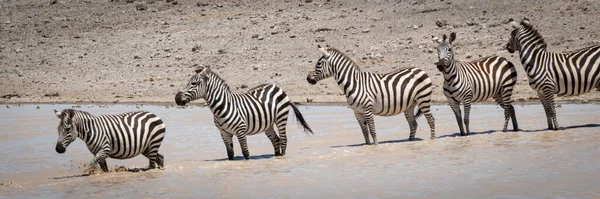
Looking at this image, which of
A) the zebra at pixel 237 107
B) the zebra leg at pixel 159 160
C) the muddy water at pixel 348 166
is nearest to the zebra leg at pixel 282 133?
the zebra at pixel 237 107

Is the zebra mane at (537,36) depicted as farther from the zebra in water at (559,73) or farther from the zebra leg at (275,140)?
the zebra leg at (275,140)

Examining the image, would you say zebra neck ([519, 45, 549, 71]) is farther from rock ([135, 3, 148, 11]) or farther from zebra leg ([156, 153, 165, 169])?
rock ([135, 3, 148, 11])

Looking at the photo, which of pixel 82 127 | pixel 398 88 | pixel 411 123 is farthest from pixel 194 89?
pixel 411 123

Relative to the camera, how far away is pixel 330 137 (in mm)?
13945

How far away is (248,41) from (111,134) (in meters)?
16.2

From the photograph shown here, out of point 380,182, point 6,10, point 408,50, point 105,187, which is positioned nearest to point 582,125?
point 380,182

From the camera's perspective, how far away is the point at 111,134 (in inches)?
408

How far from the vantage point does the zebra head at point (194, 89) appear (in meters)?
11.2

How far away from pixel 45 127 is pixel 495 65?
7891mm

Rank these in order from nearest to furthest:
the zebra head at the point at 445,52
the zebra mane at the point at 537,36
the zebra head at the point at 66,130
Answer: the zebra head at the point at 66,130, the zebra head at the point at 445,52, the zebra mane at the point at 537,36

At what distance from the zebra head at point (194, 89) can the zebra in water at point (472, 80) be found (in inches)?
127

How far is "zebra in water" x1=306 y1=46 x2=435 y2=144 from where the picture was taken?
1246cm

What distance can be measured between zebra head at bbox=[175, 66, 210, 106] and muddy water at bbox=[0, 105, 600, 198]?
29.7 inches

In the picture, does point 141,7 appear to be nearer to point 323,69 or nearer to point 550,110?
point 323,69
